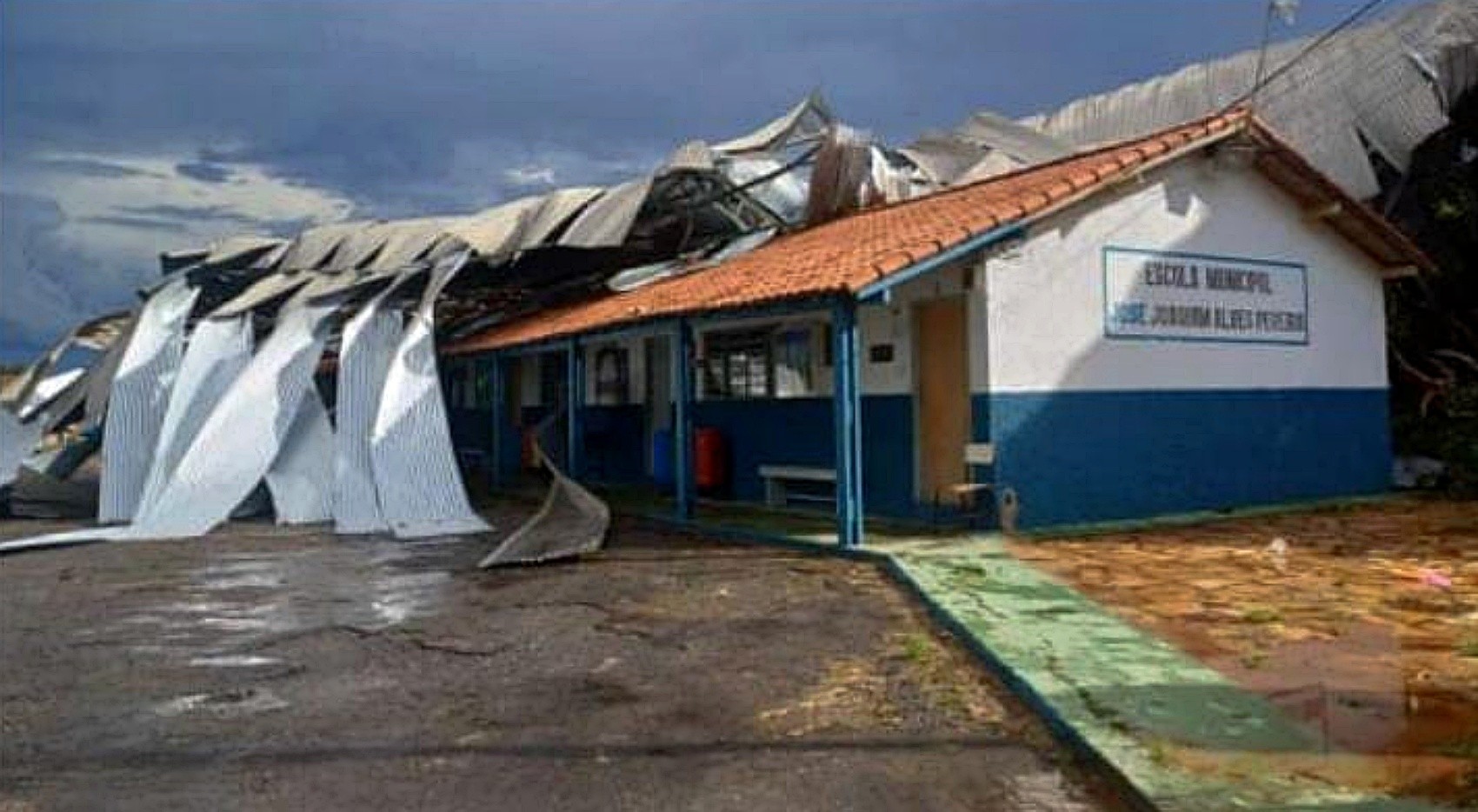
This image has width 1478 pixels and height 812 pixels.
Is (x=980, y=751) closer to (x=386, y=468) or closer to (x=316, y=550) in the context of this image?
(x=316, y=550)

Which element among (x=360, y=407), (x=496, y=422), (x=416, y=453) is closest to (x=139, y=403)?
(x=360, y=407)

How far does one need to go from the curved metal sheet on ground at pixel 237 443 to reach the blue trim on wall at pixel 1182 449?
9.68 m

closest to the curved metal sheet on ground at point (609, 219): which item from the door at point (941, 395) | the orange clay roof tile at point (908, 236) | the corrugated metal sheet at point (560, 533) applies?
the orange clay roof tile at point (908, 236)

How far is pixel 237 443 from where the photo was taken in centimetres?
1677

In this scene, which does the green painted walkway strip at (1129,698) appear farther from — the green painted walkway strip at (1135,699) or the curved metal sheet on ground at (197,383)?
the curved metal sheet on ground at (197,383)

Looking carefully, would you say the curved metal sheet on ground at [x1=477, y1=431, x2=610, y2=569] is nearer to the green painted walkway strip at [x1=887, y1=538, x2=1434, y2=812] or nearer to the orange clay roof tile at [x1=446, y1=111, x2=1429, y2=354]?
the orange clay roof tile at [x1=446, y1=111, x2=1429, y2=354]

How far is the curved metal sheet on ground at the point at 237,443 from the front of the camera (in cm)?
1579

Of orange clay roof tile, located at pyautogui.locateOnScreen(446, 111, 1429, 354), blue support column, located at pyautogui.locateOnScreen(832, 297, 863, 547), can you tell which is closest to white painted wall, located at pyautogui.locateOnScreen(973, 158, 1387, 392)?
orange clay roof tile, located at pyautogui.locateOnScreen(446, 111, 1429, 354)

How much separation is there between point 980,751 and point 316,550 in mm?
10007

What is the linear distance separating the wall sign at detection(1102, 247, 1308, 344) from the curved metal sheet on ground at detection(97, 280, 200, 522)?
42.0 ft

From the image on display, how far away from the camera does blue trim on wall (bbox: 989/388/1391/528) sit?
12.4 metres

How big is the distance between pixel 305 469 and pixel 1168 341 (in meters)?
11.0

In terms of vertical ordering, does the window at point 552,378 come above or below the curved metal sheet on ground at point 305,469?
above

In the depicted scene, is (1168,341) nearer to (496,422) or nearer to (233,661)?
(233,661)
